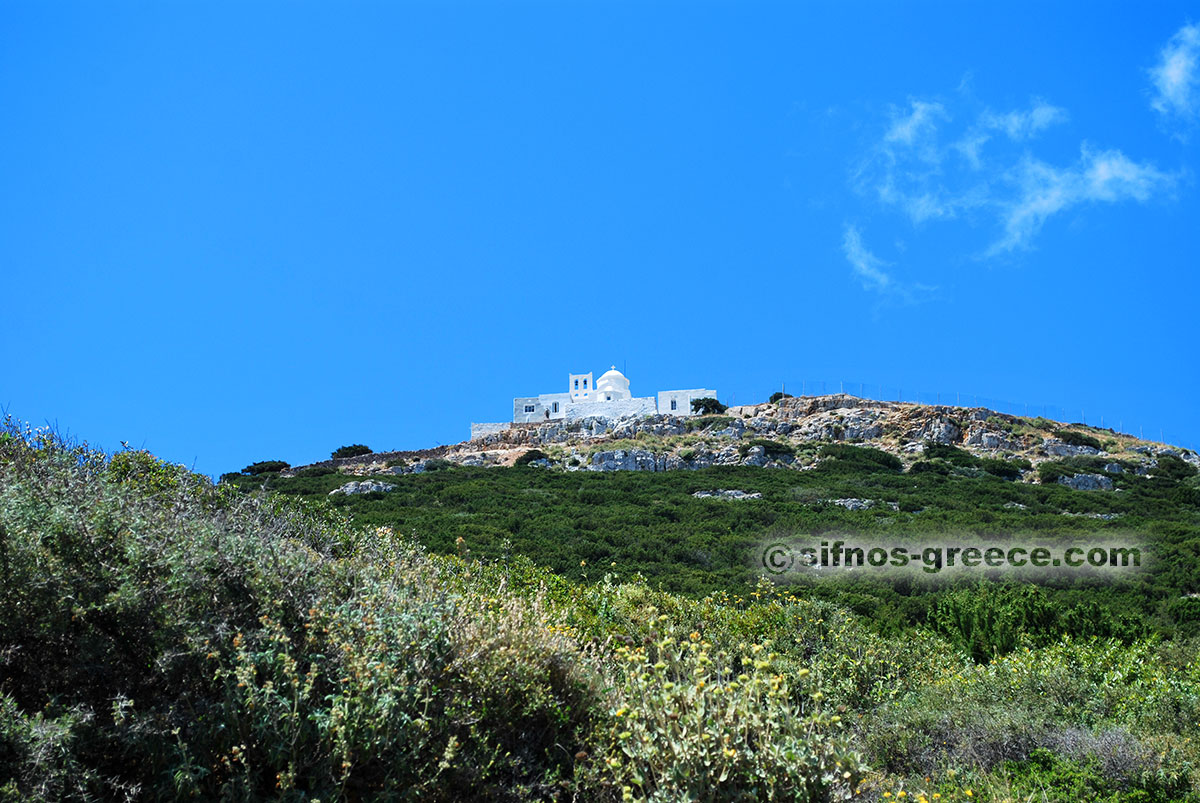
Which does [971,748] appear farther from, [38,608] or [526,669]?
[38,608]

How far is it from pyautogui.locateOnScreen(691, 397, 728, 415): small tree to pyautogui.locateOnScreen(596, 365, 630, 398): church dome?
17.8 ft

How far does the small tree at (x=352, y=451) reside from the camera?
55656 mm

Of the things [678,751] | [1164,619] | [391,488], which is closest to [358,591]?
[678,751]

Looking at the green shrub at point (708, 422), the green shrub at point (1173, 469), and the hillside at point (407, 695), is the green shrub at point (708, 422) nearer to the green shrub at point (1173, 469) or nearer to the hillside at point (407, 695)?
the green shrub at point (1173, 469)

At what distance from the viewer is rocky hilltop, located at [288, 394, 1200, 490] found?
151 feet

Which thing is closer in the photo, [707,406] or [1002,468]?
[1002,468]

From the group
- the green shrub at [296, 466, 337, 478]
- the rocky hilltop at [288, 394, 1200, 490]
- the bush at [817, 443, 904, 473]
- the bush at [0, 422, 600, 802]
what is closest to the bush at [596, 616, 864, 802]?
the bush at [0, 422, 600, 802]

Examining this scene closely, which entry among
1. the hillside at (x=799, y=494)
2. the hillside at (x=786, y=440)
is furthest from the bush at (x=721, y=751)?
the hillside at (x=786, y=440)

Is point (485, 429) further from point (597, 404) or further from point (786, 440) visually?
point (786, 440)

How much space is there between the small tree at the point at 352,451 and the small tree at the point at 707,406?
23587mm

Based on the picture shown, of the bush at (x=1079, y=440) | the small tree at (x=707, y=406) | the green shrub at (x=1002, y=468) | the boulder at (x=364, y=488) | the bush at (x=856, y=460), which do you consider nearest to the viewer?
the boulder at (x=364, y=488)

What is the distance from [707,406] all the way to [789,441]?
1327cm

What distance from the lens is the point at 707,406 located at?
63.2 metres

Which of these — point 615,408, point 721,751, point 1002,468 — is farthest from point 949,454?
point 721,751
